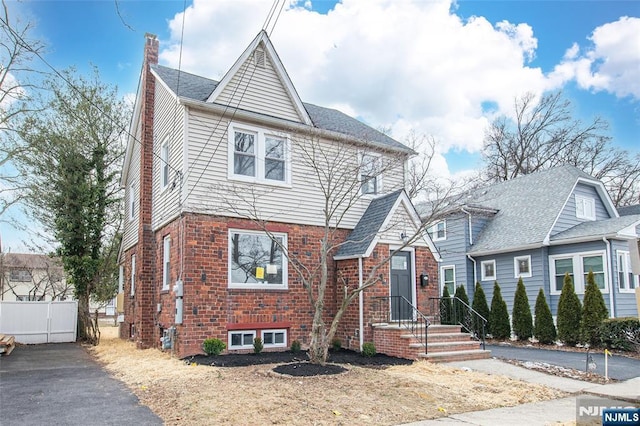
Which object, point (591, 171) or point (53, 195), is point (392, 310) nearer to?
point (53, 195)

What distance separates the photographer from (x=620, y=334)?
1454 centimetres

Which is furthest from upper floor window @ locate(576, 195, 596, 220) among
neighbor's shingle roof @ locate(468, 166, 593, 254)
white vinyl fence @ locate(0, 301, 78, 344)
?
white vinyl fence @ locate(0, 301, 78, 344)

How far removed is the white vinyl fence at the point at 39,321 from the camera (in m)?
17.8

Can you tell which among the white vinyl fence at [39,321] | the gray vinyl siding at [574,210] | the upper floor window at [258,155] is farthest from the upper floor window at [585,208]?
the white vinyl fence at [39,321]

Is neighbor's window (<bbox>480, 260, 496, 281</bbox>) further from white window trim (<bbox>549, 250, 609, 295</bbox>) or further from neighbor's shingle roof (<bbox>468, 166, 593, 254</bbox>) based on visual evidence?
white window trim (<bbox>549, 250, 609, 295</bbox>)

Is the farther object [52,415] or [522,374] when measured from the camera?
[522,374]

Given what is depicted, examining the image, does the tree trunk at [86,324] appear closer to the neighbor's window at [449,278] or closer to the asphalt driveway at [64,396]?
the asphalt driveway at [64,396]

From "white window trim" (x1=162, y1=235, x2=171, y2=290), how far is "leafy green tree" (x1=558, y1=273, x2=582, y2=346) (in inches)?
501

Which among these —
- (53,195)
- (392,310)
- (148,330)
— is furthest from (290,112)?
(53,195)

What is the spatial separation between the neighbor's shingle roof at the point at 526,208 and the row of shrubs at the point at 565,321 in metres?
2.85

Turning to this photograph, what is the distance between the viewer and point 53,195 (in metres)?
18.4

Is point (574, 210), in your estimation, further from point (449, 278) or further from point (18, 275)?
point (18, 275)

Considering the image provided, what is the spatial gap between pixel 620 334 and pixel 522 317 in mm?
3825

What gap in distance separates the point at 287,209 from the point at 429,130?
433 centimetres
